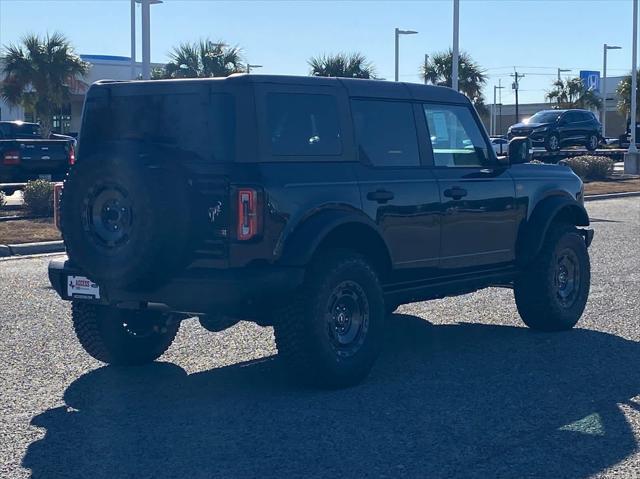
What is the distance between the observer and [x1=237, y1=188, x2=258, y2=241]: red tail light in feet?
21.9

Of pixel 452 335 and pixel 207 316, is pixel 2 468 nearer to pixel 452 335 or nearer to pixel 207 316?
pixel 207 316

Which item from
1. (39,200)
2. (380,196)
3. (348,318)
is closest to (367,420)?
(348,318)

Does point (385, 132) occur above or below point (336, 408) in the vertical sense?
above

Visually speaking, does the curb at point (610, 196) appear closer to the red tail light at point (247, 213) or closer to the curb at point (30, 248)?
the curb at point (30, 248)

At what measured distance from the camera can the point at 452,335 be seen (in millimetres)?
9367

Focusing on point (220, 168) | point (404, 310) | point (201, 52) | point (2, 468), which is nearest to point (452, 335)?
point (404, 310)

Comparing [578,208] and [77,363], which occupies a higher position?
[578,208]

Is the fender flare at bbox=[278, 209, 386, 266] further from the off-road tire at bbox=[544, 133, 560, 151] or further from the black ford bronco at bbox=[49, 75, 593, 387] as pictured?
the off-road tire at bbox=[544, 133, 560, 151]

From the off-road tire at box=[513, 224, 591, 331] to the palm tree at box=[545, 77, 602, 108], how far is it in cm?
7371

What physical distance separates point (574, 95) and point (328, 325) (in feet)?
257

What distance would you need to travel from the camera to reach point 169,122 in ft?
23.7

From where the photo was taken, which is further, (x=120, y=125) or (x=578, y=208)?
(x=578, y=208)

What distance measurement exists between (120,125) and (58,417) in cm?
210

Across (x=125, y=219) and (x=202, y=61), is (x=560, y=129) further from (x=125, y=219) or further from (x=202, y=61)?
(x=125, y=219)
